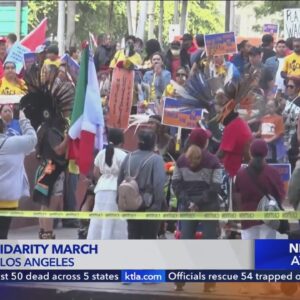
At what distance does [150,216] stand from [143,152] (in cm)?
87

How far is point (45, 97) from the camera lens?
6336mm

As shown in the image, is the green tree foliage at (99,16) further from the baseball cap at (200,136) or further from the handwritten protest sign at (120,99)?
the baseball cap at (200,136)

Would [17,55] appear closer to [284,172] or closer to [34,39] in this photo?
[34,39]

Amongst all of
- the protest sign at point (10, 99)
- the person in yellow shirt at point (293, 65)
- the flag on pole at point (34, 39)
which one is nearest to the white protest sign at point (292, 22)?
the person in yellow shirt at point (293, 65)

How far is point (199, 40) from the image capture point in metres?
11.3

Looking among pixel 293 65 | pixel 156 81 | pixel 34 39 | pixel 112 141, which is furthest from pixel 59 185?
pixel 34 39

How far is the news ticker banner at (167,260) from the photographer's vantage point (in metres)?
5.66

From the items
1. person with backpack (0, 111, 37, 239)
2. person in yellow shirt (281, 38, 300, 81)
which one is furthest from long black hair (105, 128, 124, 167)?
person in yellow shirt (281, 38, 300, 81)

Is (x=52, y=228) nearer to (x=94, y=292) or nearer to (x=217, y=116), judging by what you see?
(x=94, y=292)

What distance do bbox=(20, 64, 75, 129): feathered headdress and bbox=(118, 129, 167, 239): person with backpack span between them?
0.65 meters

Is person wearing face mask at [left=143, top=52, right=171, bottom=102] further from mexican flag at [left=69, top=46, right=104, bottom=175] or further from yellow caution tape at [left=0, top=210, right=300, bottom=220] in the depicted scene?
yellow caution tape at [left=0, top=210, right=300, bottom=220]

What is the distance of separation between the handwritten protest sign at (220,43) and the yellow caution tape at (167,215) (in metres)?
3.01

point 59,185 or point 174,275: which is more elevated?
point 59,185

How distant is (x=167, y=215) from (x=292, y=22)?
285 inches
